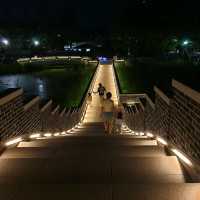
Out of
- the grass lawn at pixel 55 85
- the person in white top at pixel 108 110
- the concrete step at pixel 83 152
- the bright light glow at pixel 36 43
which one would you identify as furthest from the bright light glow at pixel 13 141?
the bright light glow at pixel 36 43

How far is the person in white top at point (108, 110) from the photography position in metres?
11.1

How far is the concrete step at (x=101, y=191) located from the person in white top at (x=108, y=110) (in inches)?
291

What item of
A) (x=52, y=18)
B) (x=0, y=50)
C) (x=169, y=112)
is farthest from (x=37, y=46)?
(x=169, y=112)

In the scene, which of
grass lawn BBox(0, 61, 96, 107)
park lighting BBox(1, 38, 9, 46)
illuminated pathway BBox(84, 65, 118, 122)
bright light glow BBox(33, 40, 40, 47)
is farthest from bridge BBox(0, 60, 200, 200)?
bright light glow BBox(33, 40, 40, 47)

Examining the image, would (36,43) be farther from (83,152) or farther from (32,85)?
(83,152)

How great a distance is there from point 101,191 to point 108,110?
304 inches

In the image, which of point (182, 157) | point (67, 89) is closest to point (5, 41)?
point (67, 89)

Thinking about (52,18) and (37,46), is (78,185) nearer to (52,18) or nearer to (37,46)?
(37,46)

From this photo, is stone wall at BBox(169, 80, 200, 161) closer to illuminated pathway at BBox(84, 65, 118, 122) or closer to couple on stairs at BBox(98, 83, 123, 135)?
couple on stairs at BBox(98, 83, 123, 135)

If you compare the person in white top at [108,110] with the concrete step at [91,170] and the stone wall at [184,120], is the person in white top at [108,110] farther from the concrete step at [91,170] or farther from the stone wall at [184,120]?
the concrete step at [91,170]

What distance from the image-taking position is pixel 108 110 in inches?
445

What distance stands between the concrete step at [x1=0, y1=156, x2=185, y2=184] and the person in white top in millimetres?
6255

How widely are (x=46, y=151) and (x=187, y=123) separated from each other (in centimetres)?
194

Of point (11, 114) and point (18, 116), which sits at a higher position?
point (11, 114)
